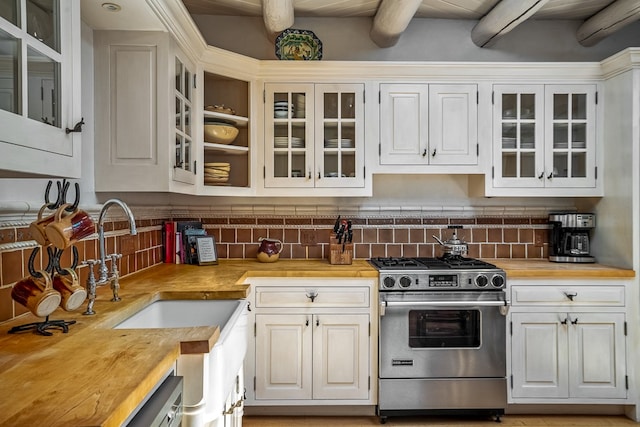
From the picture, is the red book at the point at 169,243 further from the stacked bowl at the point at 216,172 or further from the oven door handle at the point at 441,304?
the oven door handle at the point at 441,304

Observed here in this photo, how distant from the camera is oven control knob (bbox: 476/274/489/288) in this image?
99.8 inches

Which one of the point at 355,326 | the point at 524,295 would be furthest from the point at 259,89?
the point at 524,295

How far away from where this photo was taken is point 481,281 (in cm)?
254

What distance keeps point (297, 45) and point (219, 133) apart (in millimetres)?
894

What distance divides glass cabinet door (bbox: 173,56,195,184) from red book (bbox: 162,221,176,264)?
599 millimetres

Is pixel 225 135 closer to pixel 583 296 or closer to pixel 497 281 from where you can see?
pixel 497 281

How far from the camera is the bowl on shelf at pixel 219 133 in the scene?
266 centimetres

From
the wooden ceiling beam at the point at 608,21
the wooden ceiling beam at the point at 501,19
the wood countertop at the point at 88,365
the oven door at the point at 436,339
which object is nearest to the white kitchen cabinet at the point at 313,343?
the oven door at the point at 436,339

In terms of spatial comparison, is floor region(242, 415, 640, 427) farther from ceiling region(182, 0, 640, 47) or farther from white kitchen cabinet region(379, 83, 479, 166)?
ceiling region(182, 0, 640, 47)

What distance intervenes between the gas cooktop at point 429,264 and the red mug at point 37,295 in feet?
5.90

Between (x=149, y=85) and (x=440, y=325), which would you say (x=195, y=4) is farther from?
(x=440, y=325)

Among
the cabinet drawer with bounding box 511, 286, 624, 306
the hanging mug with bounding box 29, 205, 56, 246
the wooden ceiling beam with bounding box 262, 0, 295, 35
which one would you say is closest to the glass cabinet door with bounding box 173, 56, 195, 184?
the wooden ceiling beam with bounding box 262, 0, 295, 35

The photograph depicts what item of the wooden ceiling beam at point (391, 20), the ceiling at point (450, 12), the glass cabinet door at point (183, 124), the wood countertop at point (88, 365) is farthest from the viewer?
the ceiling at point (450, 12)

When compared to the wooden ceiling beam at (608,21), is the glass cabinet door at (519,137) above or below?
below
